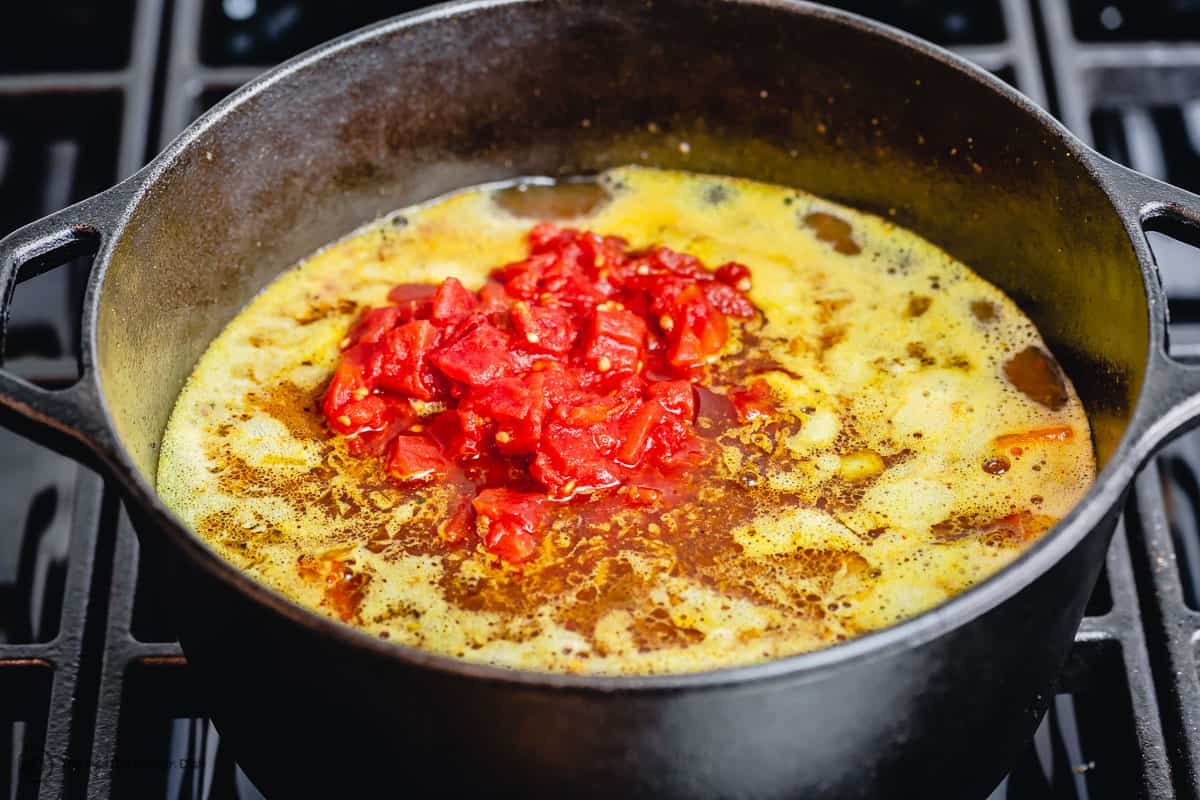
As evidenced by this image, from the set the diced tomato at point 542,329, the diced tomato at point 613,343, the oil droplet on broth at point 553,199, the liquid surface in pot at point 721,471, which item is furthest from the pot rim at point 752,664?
the oil droplet on broth at point 553,199

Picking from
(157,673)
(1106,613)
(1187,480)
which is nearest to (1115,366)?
(1106,613)

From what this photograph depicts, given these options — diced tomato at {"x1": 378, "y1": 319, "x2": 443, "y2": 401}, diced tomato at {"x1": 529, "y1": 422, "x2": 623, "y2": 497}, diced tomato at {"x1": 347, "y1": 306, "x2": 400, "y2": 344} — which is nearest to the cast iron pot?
diced tomato at {"x1": 347, "y1": 306, "x2": 400, "y2": 344}

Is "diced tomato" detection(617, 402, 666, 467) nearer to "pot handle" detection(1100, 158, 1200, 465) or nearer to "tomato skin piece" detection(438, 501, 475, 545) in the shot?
"tomato skin piece" detection(438, 501, 475, 545)

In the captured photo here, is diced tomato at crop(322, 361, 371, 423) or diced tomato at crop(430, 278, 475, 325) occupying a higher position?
diced tomato at crop(430, 278, 475, 325)

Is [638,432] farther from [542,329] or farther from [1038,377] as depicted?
[1038,377]

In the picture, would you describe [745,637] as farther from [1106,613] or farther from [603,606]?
[1106,613]
